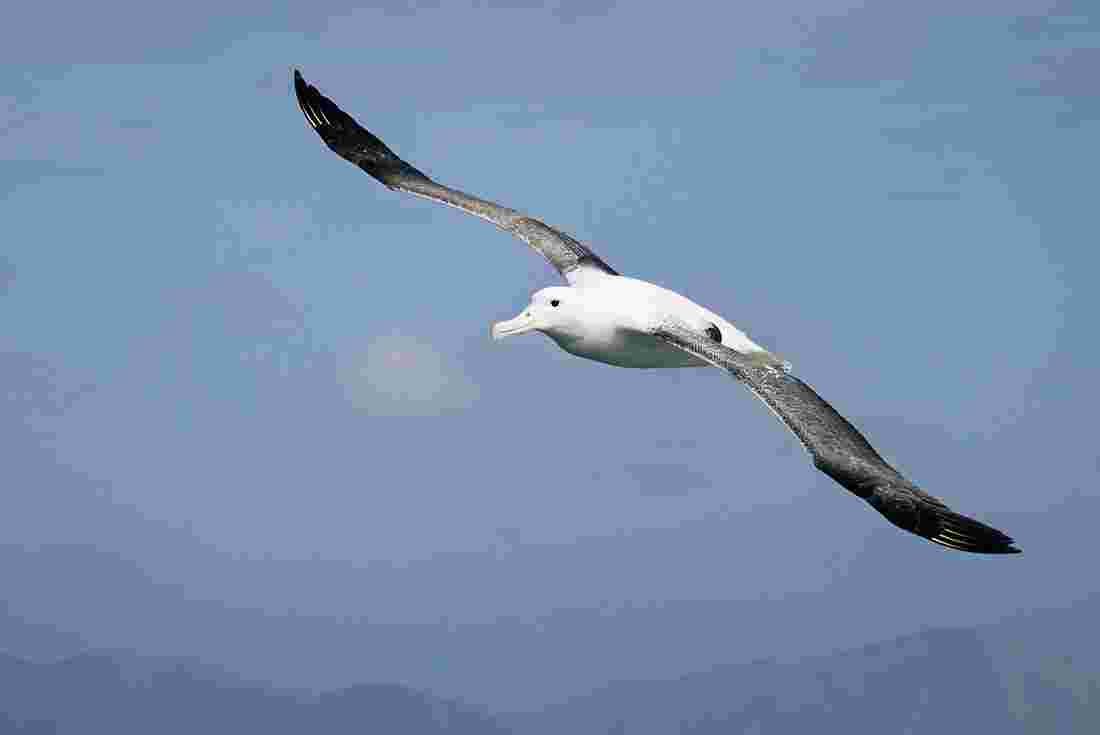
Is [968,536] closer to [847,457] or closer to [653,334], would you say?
[847,457]

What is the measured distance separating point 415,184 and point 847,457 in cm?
1000

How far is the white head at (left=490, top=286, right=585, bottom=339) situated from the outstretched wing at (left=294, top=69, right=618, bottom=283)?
145cm

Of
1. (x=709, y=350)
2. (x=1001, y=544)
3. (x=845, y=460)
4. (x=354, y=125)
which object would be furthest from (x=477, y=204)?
(x=1001, y=544)

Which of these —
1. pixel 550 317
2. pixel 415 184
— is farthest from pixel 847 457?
pixel 415 184

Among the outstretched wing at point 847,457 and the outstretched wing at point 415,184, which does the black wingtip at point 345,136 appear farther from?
the outstretched wing at point 847,457

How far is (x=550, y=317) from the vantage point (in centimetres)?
2014

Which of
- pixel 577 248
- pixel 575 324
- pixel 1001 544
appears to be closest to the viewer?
pixel 1001 544

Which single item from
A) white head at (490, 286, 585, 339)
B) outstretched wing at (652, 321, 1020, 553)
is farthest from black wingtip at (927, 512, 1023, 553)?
white head at (490, 286, 585, 339)

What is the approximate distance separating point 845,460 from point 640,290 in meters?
4.73

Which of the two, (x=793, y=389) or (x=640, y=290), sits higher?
(x=640, y=290)

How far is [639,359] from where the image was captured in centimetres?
2011

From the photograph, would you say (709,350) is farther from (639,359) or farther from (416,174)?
(416,174)

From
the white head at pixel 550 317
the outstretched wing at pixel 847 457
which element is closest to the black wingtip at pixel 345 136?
the white head at pixel 550 317

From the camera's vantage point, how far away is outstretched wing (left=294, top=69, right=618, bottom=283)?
73.3ft
